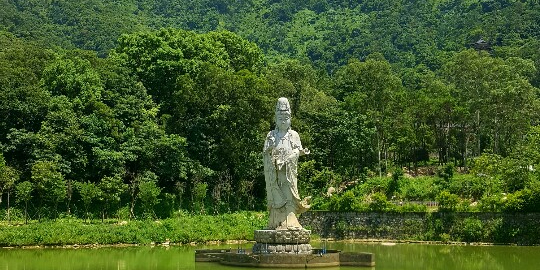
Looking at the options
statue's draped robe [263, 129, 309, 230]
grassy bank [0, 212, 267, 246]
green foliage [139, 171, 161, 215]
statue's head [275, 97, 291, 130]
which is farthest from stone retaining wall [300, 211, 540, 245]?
statue's head [275, 97, 291, 130]

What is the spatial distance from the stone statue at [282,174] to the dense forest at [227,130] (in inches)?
592

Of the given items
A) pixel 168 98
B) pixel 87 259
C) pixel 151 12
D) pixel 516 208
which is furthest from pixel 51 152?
pixel 151 12

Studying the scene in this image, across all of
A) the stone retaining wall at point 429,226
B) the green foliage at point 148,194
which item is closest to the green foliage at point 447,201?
the stone retaining wall at point 429,226

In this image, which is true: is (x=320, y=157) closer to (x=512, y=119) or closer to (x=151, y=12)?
(x=512, y=119)

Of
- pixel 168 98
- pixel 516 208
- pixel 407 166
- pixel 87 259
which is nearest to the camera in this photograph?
pixel 87 259

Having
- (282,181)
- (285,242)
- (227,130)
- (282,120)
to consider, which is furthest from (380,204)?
(285,242)

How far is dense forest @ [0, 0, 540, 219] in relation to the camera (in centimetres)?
4391

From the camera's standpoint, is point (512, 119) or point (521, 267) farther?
point (512, 119)

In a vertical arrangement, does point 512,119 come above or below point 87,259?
above

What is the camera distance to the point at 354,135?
50.8 meters

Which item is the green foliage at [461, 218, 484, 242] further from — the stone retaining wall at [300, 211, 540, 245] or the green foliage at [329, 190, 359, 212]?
the green foliage at [329, 190, 359, 212]

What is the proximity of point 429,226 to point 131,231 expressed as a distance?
13.9m

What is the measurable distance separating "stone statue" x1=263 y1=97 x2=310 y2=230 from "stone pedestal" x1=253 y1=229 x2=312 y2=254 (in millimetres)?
642

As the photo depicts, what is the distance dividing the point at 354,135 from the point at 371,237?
970 centimetres
